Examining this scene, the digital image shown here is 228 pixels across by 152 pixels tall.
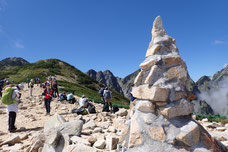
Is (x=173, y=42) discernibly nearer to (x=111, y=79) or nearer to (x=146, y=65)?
(x=146, y=65)

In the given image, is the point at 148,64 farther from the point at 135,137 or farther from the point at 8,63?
the point at 8,63

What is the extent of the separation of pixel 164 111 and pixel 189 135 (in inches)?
21.6

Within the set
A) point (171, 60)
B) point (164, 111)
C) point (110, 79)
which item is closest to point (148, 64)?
point (171, 60)

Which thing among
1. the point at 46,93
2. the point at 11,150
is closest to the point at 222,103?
the point at 46,93

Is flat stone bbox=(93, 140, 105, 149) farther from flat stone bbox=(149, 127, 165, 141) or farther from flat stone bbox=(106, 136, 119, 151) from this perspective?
flat stone bbox=(149, 127, 165, 141)

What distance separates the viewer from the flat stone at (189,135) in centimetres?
236

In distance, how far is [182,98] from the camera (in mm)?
2715

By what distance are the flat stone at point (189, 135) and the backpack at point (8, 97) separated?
6.81 metres

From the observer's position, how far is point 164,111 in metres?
2.54

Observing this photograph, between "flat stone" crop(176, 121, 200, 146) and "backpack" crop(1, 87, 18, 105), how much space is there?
6814mm

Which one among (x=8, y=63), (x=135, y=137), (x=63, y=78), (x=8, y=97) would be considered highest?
(x=8, y=63)

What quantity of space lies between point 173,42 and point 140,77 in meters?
1.12

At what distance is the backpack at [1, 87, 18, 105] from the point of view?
610 cm

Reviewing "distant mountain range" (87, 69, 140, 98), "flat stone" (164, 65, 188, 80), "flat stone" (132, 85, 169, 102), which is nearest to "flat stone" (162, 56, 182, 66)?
Answer: "flat stone" (164, 65, 188, 80)
